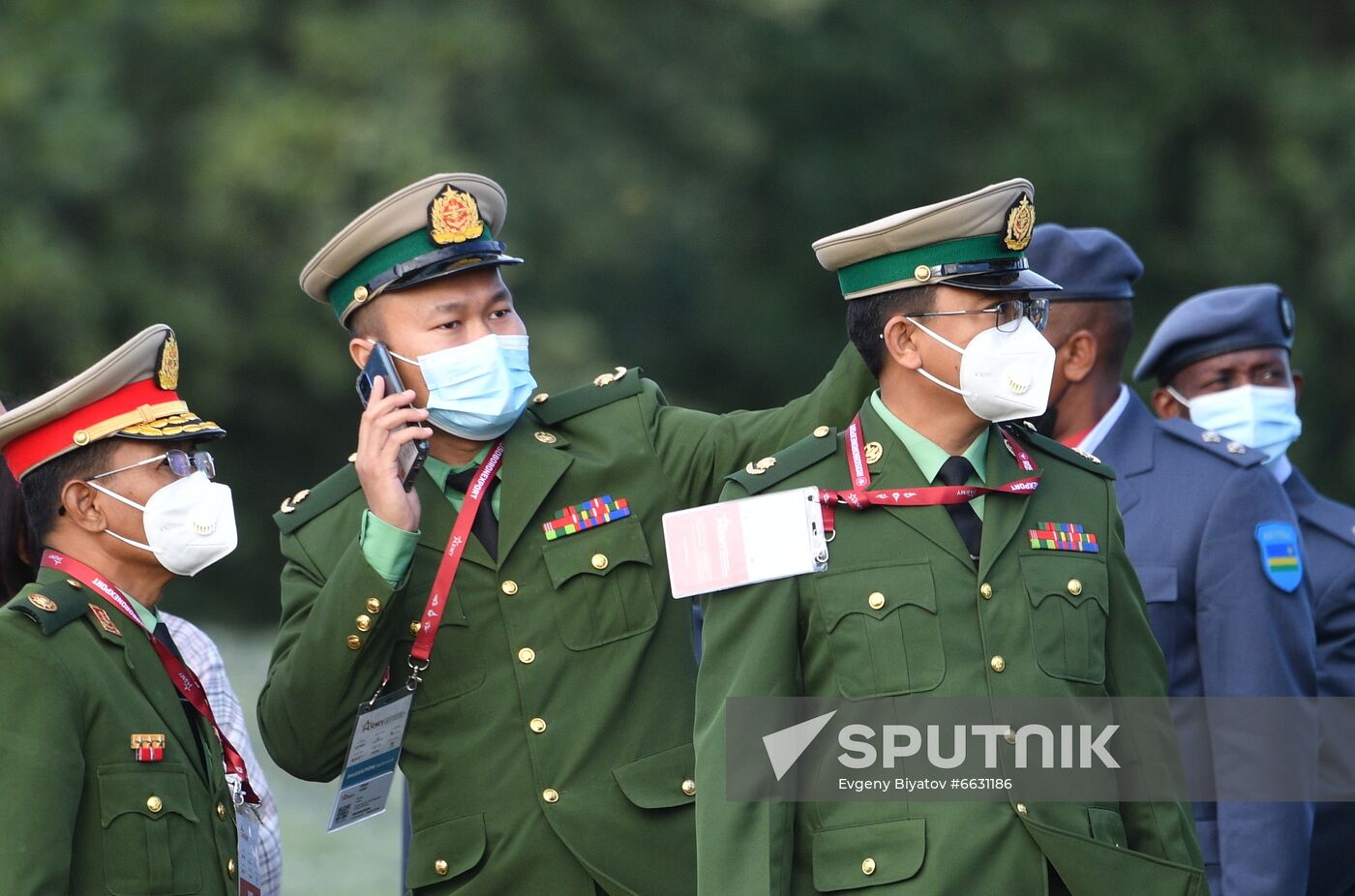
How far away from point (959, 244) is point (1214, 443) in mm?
1475

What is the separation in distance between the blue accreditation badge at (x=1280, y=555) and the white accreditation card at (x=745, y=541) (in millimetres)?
1537

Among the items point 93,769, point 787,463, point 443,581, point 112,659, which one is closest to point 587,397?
point 443,581

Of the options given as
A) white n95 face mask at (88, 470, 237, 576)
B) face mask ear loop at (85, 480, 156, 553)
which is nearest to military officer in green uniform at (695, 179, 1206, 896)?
white n95 face mask at (88, 470, 237, 576)

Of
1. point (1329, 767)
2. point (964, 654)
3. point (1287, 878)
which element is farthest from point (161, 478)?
point (1329, 767)

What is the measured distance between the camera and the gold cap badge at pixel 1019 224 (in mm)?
4133

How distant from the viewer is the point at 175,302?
16.0 meters

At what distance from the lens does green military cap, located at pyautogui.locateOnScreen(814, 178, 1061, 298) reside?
4.08 metres

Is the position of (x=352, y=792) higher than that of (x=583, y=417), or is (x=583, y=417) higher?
(x=583, y=417)

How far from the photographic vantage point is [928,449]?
413 cm

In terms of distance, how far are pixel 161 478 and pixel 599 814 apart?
4.05 ft

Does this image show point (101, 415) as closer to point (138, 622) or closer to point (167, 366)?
point (167, 366)

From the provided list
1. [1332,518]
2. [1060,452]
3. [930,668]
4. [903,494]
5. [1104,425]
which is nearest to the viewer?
[930,668]

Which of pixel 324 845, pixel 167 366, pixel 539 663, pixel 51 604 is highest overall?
pixel 167 366

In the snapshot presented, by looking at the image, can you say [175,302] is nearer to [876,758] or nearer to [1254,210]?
[1254,210]
